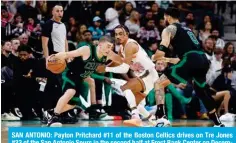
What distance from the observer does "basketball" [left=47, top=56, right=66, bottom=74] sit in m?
11.5

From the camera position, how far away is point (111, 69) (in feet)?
42.1

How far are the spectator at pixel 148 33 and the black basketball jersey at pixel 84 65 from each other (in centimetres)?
409

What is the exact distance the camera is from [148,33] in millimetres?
16109

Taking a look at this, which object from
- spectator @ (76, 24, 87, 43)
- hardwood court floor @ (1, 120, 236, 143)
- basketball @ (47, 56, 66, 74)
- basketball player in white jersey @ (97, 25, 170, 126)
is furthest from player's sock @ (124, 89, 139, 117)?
spectator @ (76, 24, 87, 43)

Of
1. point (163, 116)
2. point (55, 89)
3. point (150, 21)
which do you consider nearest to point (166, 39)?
point (163, 116)

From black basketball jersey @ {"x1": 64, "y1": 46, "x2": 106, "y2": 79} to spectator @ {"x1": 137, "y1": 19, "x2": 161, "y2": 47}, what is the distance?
13.4 feet

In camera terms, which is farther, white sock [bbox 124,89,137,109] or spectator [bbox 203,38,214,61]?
spectator [bbox 203,38,214,61]

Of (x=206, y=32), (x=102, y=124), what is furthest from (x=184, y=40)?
(x=206, y=32)

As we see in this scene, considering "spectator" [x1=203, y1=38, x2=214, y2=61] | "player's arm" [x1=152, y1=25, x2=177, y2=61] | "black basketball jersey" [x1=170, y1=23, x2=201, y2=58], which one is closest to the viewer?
"player's arm" [x1=152, y1=25, x2=177, y2=61]

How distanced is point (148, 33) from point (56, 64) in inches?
192

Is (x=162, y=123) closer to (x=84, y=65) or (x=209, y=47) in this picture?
(x=84, y=65)

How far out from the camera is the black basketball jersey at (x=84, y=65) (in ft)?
38.0

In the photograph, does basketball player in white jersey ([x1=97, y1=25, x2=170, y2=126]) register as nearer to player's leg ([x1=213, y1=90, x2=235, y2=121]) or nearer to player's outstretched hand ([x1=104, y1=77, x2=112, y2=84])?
player's outstretched hand ([x1=104, y1=77, x2=112, y2=84])

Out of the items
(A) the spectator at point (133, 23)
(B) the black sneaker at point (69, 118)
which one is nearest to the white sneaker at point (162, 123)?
(B) the black sneaker at point (69, 118)
